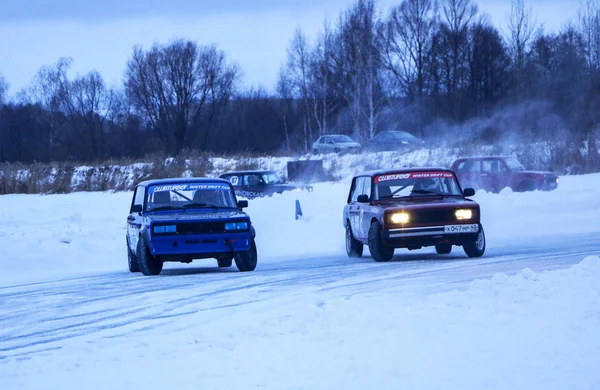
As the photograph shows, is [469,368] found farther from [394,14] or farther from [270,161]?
[394,14]

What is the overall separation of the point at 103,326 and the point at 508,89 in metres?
60.0

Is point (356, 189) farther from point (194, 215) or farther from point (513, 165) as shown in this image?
point (513, 165)

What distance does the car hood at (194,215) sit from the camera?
1515 centimetres

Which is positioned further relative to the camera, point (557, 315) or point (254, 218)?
point (254, 218)

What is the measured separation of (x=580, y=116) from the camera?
55719mm

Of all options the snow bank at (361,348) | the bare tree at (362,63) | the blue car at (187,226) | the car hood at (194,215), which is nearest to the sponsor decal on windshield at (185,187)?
the blue car at (187,226)

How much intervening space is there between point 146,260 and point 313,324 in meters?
6.56

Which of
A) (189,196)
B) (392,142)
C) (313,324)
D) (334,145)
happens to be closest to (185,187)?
(189,196)

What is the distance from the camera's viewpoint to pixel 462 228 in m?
16.4

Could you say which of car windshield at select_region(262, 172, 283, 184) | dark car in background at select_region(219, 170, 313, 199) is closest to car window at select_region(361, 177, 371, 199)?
dark car in background at select_region(219, 170, 313, 199)

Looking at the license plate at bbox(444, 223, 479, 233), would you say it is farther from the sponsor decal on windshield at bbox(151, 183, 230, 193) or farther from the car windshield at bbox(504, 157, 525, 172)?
the car windshield at bbox(504, 157, 525, 172)

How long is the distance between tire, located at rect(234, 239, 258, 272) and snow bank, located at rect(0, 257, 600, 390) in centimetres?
463

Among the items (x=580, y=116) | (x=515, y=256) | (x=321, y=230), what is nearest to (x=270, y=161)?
(x=580, y=116)

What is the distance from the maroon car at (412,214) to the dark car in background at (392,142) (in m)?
38.4
